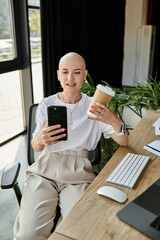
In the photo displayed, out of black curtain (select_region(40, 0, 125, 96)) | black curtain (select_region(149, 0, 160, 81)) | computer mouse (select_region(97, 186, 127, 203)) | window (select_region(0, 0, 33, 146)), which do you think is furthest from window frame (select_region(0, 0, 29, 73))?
black curtain (select_region(149, 0, 160, 81))

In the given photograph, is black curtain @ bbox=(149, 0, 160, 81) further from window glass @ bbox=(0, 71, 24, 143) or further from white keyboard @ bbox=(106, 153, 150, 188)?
white keyboard @ bbox=(106, 153, 150, 188)

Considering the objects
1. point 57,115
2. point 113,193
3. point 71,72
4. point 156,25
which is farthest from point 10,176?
point 156,25

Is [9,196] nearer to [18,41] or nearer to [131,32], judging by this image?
[18,41]

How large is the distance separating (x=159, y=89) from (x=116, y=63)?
3337 mm

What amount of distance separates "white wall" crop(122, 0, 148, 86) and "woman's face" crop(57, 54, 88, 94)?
16.7ft

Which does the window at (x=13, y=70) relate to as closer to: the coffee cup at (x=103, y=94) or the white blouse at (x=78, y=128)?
the white blouse at (x=78, y=128)

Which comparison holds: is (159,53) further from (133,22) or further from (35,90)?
(35,90)

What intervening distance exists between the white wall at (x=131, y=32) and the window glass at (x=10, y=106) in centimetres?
347

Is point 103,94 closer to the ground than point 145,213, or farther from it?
farther from it

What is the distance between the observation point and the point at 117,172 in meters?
1.23

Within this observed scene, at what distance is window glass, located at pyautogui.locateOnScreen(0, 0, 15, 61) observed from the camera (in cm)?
316

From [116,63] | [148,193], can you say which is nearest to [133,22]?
[116,63]

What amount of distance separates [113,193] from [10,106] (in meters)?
3.04

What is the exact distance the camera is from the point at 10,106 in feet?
12.5
